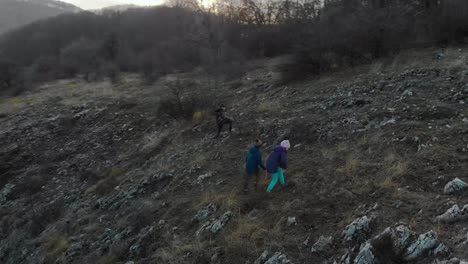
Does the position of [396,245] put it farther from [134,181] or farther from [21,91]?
[21,91]

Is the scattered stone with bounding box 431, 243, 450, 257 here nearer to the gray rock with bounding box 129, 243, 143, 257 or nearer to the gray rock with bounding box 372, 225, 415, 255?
the gray rock with bounding box 372, 225, 415, 255

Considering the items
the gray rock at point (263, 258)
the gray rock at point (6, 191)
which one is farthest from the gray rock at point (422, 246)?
the gray rock at point (6, 191)

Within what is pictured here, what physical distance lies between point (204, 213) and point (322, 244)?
121 inches

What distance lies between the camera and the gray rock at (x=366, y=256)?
15.6 feet

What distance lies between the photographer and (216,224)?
7.08 metres

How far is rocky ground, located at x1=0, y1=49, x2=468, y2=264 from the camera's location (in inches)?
221

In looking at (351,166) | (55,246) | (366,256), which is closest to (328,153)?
(351,166)

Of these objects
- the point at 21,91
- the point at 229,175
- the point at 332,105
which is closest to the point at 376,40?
the point at 332,105

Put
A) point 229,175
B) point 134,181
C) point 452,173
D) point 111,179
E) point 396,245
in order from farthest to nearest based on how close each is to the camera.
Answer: point 111,179 → point 134,181 → point 229,175 → point 452,173 → point 396,245

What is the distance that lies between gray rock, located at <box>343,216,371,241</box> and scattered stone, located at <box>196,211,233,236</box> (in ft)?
8.34

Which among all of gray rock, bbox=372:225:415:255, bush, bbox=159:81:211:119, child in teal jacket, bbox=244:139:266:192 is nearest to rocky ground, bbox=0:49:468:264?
gray rock, bbox=372:225:415:255

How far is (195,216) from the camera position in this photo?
25.4ft

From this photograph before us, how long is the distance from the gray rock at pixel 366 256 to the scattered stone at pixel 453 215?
1211 mm

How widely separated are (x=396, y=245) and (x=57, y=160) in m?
15.2
